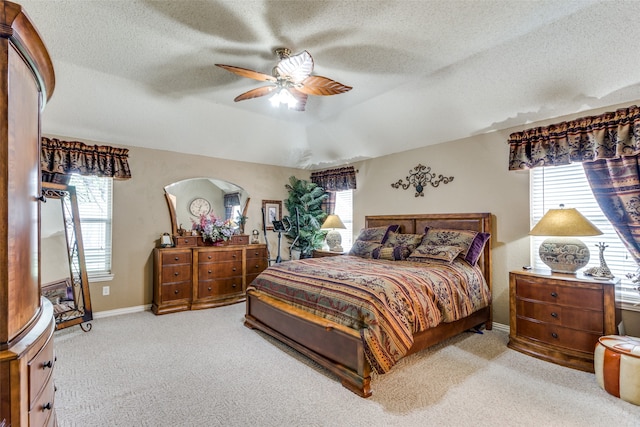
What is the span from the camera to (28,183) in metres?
1.12

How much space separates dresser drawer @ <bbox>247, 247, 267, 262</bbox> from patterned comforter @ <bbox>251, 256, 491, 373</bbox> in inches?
58.3

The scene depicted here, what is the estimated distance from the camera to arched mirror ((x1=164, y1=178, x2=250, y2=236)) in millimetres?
4734

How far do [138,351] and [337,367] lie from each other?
2051 millimetres

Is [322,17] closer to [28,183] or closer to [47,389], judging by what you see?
[28,183]

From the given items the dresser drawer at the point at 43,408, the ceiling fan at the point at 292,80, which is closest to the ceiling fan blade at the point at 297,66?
the ceiling fan at the point at 292,80

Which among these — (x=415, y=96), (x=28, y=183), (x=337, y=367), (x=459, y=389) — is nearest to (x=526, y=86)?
(x=415, y=96)

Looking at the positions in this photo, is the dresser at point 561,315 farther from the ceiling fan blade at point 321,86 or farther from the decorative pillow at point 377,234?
the ceiling fan blade at point 321,86

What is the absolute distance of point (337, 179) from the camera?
5.73m

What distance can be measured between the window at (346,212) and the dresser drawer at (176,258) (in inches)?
106

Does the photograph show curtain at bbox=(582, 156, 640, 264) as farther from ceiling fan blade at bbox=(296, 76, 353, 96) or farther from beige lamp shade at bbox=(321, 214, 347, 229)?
beige lamp shade at bbox=(321, 214, 347, 229)

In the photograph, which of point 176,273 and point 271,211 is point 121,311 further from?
point 271,211

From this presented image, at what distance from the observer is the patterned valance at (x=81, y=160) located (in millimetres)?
3684

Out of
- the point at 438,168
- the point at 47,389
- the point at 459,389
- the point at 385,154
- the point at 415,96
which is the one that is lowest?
the point at 459,389

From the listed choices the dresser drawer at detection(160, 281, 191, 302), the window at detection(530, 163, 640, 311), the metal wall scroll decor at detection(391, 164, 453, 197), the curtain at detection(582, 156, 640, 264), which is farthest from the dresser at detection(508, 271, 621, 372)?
the dresser drawer at detection(160, 281, 191, 302)
